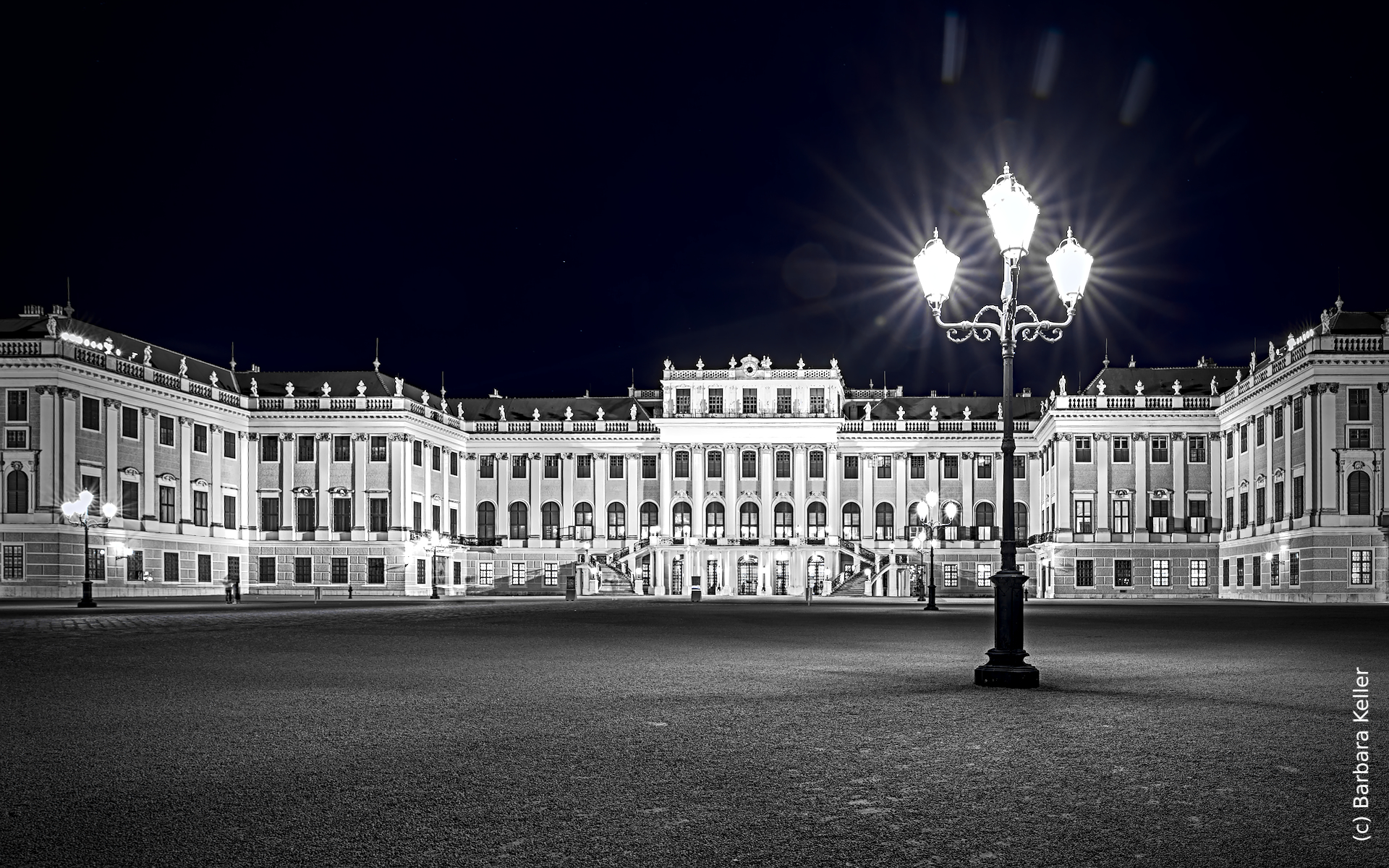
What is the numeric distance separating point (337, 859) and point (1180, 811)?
4.72m

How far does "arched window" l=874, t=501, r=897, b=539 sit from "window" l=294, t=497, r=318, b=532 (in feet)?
124

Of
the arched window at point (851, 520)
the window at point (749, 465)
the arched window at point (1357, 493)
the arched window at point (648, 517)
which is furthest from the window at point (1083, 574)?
the arched window at point (648, 517)

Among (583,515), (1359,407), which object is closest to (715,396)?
(583,515)

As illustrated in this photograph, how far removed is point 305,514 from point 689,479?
25.7 meters

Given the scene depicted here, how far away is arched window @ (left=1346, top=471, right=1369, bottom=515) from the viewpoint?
5906 cm

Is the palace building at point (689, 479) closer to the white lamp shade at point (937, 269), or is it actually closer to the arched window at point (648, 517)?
the arched window at point (648, 517)

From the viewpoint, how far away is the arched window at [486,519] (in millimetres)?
91125

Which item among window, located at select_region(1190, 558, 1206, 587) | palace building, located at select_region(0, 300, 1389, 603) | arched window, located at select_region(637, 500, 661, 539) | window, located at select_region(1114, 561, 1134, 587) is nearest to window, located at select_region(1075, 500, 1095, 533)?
palace building, located at select_region(0, 300, 1389, 603)

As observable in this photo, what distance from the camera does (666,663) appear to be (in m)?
18.3

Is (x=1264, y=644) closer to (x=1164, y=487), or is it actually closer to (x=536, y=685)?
(x=536, y=685)

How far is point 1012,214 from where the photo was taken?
1556 cm

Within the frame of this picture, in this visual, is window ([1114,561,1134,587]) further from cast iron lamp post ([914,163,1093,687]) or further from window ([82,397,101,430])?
cast iron lamp post ([914,163,1093,687])

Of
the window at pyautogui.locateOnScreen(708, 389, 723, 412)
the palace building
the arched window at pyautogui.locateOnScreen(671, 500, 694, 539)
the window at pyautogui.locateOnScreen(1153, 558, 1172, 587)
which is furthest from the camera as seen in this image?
the arched window at pyautogui.locateOnScreen(671, 500, 694, 539)

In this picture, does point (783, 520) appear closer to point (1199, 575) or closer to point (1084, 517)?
point (1084, 517)
